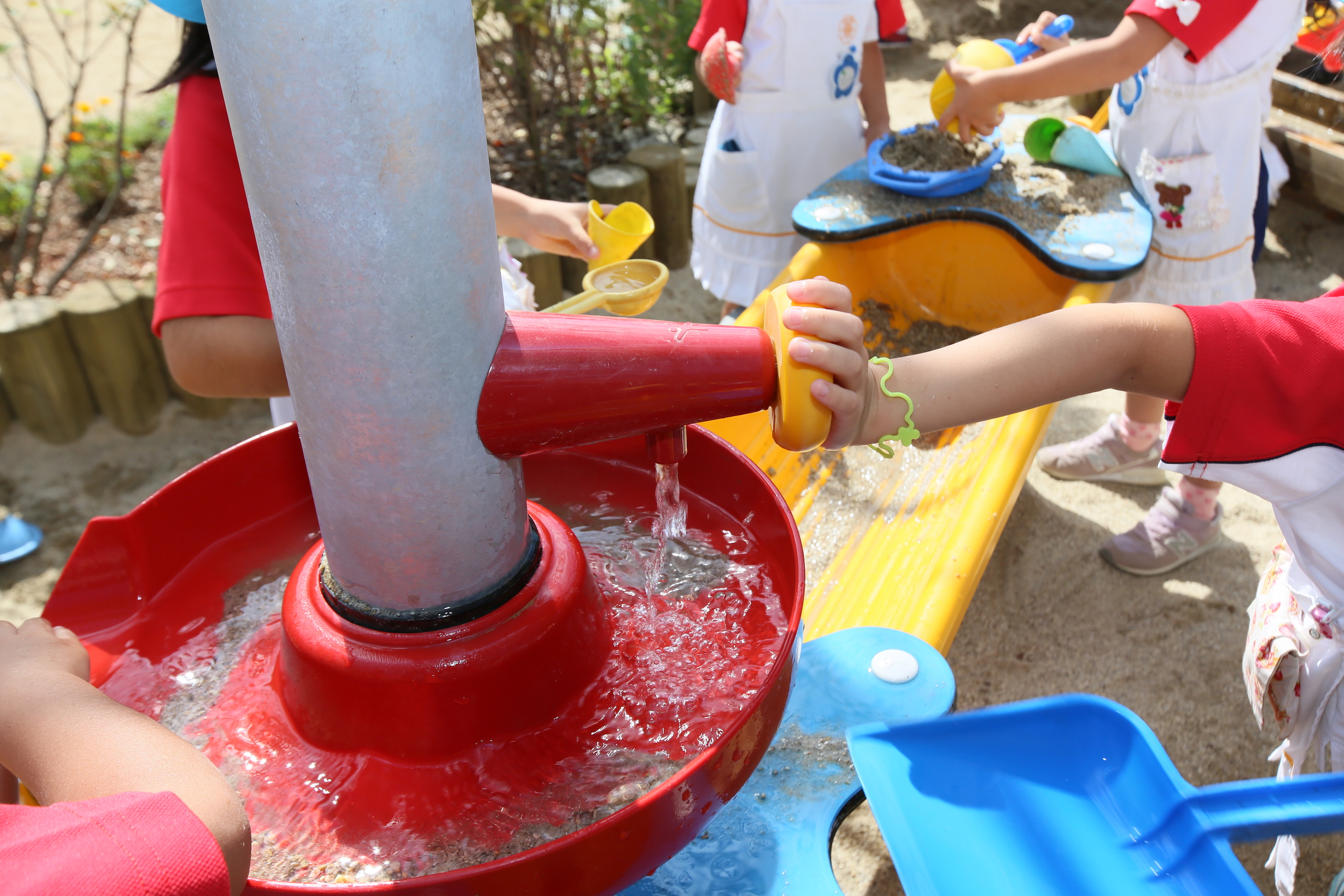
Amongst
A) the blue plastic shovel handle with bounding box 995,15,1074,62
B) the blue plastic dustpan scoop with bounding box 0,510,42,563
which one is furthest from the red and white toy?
the blue plastic dustpan scoop with bounding box 0,510,42,563

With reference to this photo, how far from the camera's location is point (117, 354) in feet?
9.26

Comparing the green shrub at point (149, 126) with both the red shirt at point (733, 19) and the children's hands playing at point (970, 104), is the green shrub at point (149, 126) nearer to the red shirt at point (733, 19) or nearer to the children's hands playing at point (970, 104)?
the red shirt at point (733, 19)

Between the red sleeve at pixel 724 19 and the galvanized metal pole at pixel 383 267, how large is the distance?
2.05 meters

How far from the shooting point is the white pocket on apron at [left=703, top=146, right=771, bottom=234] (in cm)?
258

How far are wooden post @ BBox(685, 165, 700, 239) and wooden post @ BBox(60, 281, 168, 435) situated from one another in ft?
6.09

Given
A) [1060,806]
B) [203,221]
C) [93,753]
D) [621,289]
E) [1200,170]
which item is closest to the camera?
[93,753]

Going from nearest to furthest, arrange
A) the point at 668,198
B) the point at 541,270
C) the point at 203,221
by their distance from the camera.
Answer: the point at 203,221 → the point at 541,270 → the point at 668,198

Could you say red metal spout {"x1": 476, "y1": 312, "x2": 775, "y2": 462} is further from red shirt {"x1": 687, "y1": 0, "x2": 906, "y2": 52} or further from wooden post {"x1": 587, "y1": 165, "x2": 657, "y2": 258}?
wooden post {"x1": 587, "y1": 165, "x2": 657, "y2": 258}

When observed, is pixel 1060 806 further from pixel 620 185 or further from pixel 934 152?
pixel 620 185

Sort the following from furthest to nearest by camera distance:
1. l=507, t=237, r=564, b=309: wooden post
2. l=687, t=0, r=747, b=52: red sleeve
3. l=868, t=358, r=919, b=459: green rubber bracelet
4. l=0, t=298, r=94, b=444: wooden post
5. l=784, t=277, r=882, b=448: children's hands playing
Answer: l=507, t=237, r=564, b=309: wooden post, l=0, t=298, r=94, b=444: wooden post, l=687, t=0, r=747, b=52: red sleeve, l=868, t=358, r=919, b=459: green rubber bracelet, l=784, t=277, r=882, b=448: children's hands playing

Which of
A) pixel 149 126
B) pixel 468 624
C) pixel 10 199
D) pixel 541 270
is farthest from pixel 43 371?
pixel 468 624

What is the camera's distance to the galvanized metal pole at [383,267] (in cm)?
56

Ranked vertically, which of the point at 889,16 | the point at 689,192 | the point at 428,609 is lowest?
the point at 689,192

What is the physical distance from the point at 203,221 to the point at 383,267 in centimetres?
70
